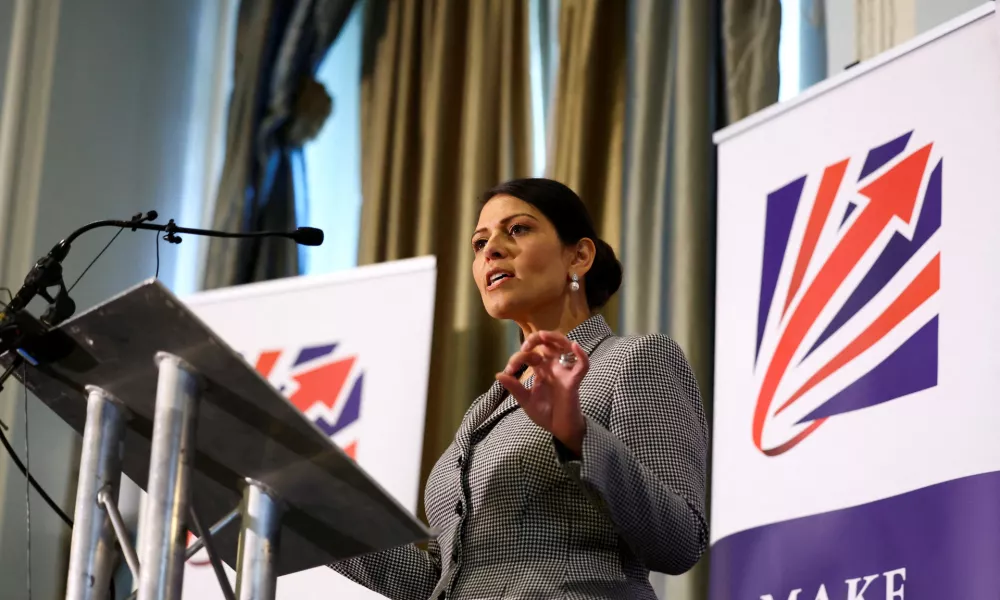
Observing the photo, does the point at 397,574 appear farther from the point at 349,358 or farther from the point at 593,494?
the point at 349,358

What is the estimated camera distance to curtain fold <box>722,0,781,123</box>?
11.1 ft

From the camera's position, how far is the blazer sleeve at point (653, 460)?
160cm

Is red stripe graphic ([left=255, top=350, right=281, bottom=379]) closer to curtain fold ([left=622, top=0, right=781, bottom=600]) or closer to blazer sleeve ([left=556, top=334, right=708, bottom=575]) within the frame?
curtain fold ([left=622, top=0, right=781, bottom=600])

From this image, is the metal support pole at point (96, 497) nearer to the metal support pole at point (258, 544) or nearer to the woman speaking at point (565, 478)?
the metal support pole at point (258, 544)

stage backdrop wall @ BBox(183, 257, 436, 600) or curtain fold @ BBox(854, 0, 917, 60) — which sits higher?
curtain fold @ BBox(854, 0, 917, 60)

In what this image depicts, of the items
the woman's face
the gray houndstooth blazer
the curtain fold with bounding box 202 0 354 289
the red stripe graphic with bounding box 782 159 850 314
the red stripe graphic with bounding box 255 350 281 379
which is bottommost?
the gray houndstooth blazer

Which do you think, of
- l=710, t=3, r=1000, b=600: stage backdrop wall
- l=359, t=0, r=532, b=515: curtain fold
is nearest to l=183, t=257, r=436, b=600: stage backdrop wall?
l=359, t=0, r=532, b=515: curtain fold

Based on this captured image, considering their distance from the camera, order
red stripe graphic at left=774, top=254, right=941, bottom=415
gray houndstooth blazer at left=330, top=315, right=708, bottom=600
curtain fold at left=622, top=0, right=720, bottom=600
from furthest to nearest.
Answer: curtain fold at left=622, top=0, right=720, bottom=600, red stripe graphic at left=774, top=254, right=941, bottom=415, gray houndstooth blazer at left=330, top=315, right=708, bottom=600

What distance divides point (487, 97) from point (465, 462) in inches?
90.6

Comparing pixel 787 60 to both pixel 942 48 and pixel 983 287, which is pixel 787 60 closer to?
pixel 942 48

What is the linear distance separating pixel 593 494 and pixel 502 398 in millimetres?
481

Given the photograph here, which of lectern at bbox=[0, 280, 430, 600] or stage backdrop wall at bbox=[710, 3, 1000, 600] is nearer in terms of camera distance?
lectern at bbox=[0, 280, 430, 600]

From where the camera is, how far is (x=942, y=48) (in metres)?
2.63

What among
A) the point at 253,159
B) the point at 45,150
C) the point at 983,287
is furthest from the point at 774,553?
the point at 45,150
